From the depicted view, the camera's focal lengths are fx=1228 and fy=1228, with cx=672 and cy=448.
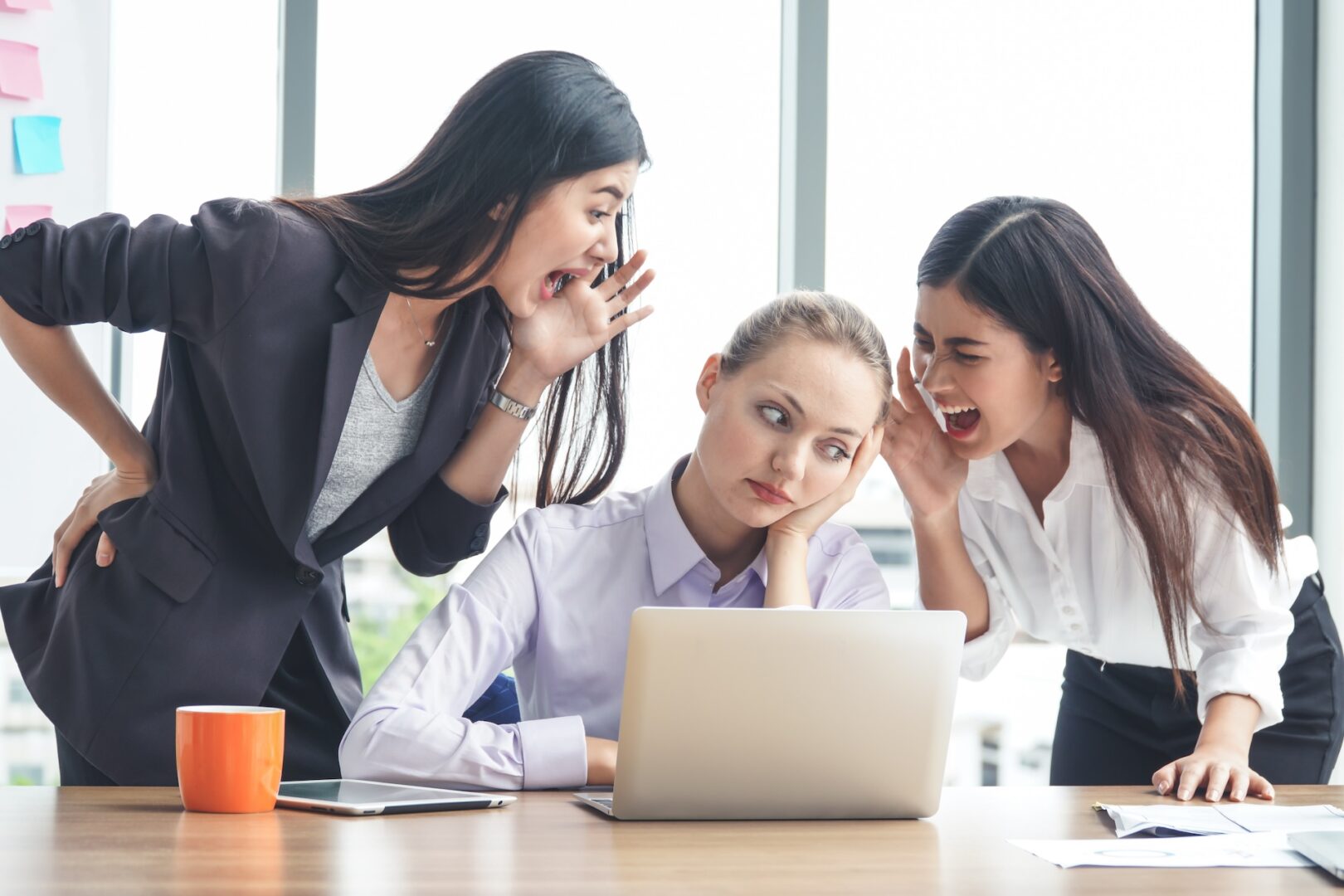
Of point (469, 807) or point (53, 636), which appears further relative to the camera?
point (53, 636)

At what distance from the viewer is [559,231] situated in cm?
154

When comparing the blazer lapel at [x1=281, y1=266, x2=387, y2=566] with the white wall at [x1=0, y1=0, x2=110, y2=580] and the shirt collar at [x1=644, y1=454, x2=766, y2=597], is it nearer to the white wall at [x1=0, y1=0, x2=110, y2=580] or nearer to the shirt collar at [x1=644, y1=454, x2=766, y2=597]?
the shirt collar at [x1=644, y1=454, x2=766, y2=597]

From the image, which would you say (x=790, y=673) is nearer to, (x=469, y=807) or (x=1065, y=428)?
(x=469, y=807)

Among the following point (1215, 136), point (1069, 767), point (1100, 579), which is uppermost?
point (1215, 136)

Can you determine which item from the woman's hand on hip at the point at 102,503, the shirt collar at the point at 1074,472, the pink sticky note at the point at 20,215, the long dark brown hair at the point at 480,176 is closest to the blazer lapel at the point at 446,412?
the long dark brown hair at the point at 480,176

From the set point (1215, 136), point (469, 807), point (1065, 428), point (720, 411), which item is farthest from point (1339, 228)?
point (469, 807)

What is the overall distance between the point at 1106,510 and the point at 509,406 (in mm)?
862

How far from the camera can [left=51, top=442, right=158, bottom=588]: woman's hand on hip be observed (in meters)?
1.52

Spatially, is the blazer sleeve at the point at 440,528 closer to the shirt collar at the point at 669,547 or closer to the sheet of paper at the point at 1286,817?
the shirt collar at the point at 669,547

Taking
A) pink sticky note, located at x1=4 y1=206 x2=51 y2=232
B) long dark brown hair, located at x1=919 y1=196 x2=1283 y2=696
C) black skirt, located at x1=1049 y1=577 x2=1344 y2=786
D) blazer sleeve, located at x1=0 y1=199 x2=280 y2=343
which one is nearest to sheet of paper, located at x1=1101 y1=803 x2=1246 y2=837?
long dark brown hair, located at x1=919 y1=196 x2=1283 y2=696

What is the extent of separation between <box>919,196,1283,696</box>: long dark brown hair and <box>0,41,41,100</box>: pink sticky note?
70.8 inches

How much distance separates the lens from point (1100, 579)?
1811mm

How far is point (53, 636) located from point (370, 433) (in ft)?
1.51

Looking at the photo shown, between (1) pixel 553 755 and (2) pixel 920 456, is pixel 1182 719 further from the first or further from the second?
(1) pixel 553 755
